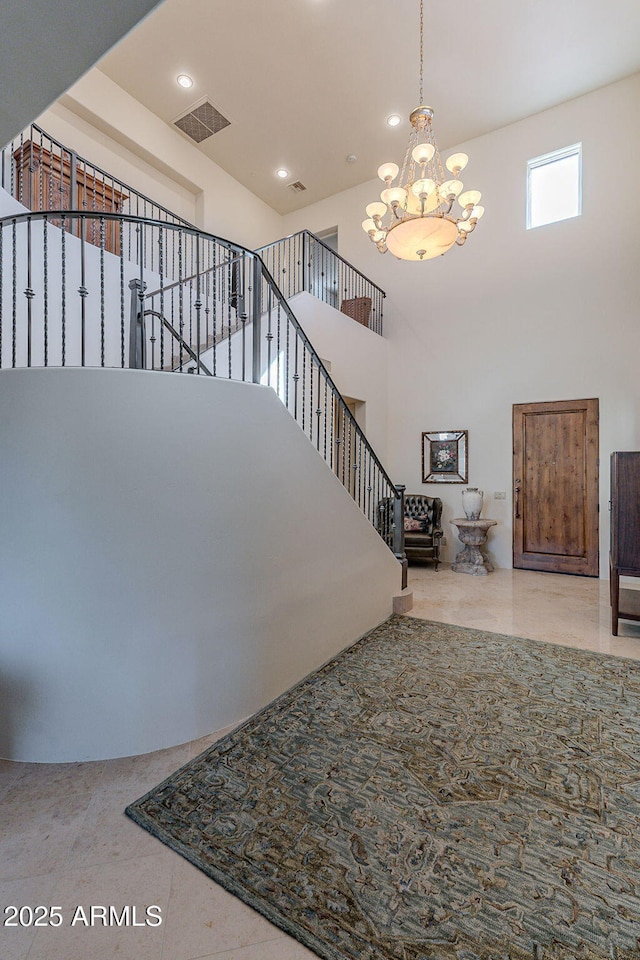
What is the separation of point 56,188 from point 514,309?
6154 millimetres

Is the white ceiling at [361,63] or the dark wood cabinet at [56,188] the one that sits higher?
the white ceiling at [361,63]

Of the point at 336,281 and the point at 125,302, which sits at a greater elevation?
the point at 336,281

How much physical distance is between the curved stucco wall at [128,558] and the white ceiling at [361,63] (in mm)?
5479

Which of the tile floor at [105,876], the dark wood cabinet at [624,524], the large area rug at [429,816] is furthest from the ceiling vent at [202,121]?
the tile floor at [105,876]

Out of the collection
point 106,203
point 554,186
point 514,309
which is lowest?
point 514,309

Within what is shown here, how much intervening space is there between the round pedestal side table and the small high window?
4487 mm

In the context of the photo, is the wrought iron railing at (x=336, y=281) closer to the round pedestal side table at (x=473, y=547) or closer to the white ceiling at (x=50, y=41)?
the round pedestal side table at (x=473, y=547)

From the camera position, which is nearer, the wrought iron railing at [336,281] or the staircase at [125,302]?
the staircase at [125,302]

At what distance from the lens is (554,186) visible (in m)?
6.56

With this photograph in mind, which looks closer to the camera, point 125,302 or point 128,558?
point 128,558

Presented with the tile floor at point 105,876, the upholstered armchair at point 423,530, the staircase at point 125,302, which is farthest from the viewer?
the upholstered armchair at point 423,530

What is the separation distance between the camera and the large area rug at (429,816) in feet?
4.66

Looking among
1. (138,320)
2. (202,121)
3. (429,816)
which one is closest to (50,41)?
(138,320)

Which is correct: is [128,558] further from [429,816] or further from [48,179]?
[48,179]
